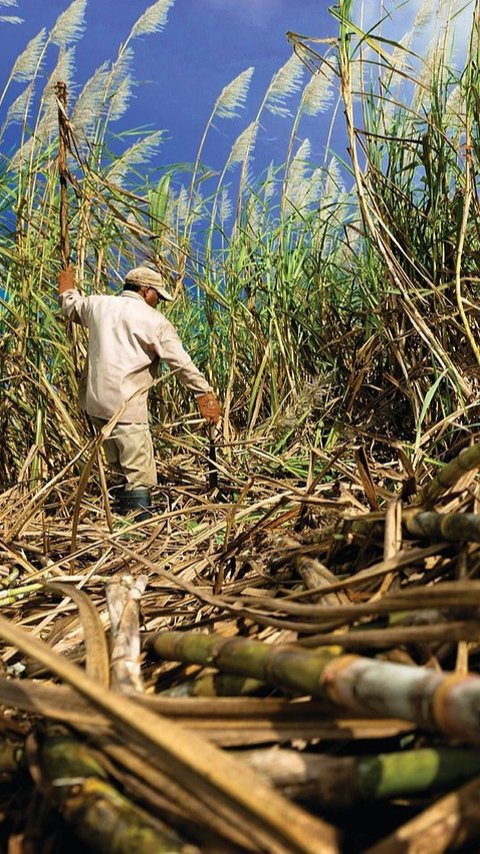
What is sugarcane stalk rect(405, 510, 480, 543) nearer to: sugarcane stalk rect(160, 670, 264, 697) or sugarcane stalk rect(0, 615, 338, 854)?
sugarcane stalk rect(160, 670, 264, 697)

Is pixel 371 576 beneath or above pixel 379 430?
above

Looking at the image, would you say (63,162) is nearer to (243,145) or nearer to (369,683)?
(243,145)

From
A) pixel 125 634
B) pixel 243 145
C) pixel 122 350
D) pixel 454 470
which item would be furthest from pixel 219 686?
pixel 243 145

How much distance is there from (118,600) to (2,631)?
25 cm

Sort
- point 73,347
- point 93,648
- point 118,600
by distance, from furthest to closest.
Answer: point 73,347 < point 118,600 < point 93,648

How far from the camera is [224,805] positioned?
377 mm

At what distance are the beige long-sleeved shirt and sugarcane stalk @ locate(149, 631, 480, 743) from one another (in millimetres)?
2638

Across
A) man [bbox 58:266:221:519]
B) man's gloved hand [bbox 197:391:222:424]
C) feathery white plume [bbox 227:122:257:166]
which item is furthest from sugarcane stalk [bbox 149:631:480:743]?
feathery white plume [bbox 227:122:257:166]

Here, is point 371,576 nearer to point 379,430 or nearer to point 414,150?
point 414,150

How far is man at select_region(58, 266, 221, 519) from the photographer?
3246 mm

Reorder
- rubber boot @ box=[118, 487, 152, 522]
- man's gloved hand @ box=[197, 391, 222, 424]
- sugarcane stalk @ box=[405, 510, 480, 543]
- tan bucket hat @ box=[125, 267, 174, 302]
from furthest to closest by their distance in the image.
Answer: tan bucket hat @ box=[125, 267, 174, 302], man's gloved hand @ box=[197, 391, 222, 424], rubber boot @ box=[118, 487, 152, 522], sugarcane stalk @ box=[405, 510, 480, 543]

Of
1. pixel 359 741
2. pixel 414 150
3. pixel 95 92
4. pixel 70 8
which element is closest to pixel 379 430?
pixel 414 150

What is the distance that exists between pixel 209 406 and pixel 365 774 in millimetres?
2955

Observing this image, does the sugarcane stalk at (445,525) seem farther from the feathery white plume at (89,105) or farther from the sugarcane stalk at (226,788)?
the feathery white plume at (89,105)
